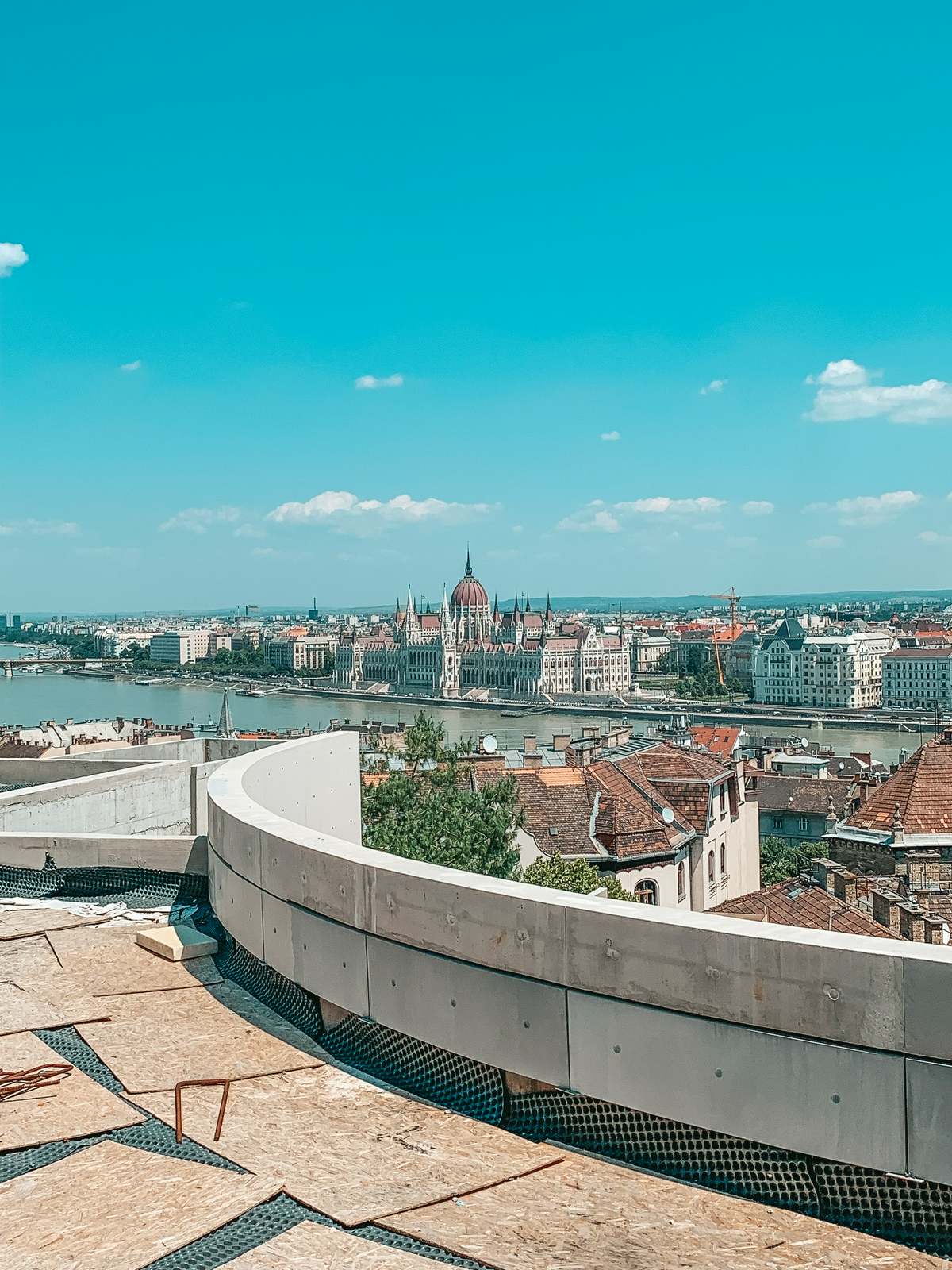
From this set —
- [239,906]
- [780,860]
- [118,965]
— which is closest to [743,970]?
[239,906]

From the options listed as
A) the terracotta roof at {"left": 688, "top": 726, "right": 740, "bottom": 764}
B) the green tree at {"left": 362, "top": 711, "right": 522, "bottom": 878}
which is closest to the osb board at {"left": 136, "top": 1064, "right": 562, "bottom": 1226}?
the green tree at {"left": 362, "top": 711, "right": 522, "bottom": 878}

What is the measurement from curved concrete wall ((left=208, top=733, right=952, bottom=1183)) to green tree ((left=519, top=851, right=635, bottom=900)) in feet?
21.1

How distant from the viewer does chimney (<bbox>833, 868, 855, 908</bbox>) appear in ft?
28.7

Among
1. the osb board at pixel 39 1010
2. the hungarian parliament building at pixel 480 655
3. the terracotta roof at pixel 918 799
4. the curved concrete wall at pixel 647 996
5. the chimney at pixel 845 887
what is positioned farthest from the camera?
the hungarian parliament building at pixel 480 655

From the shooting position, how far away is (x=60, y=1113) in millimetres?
2293

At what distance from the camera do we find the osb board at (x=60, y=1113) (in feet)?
7.22

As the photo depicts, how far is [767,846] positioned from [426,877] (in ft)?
53.2

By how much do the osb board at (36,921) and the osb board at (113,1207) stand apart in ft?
4.97

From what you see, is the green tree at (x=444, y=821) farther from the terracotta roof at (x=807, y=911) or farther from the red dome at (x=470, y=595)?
the red dome at (x=470, y=595)

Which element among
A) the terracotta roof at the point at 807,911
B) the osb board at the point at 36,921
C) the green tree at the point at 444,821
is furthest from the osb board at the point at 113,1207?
the green tree at the point at 444,821

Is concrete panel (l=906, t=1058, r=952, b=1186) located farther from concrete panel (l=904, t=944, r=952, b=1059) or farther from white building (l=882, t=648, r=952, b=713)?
white building (l=882, t=648, r=952, b=713)

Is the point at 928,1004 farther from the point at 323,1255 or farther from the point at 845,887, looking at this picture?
the point at 845,887

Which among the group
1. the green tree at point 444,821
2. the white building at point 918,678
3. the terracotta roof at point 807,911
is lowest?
the white building at point 918,678

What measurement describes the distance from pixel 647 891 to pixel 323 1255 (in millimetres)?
9357
